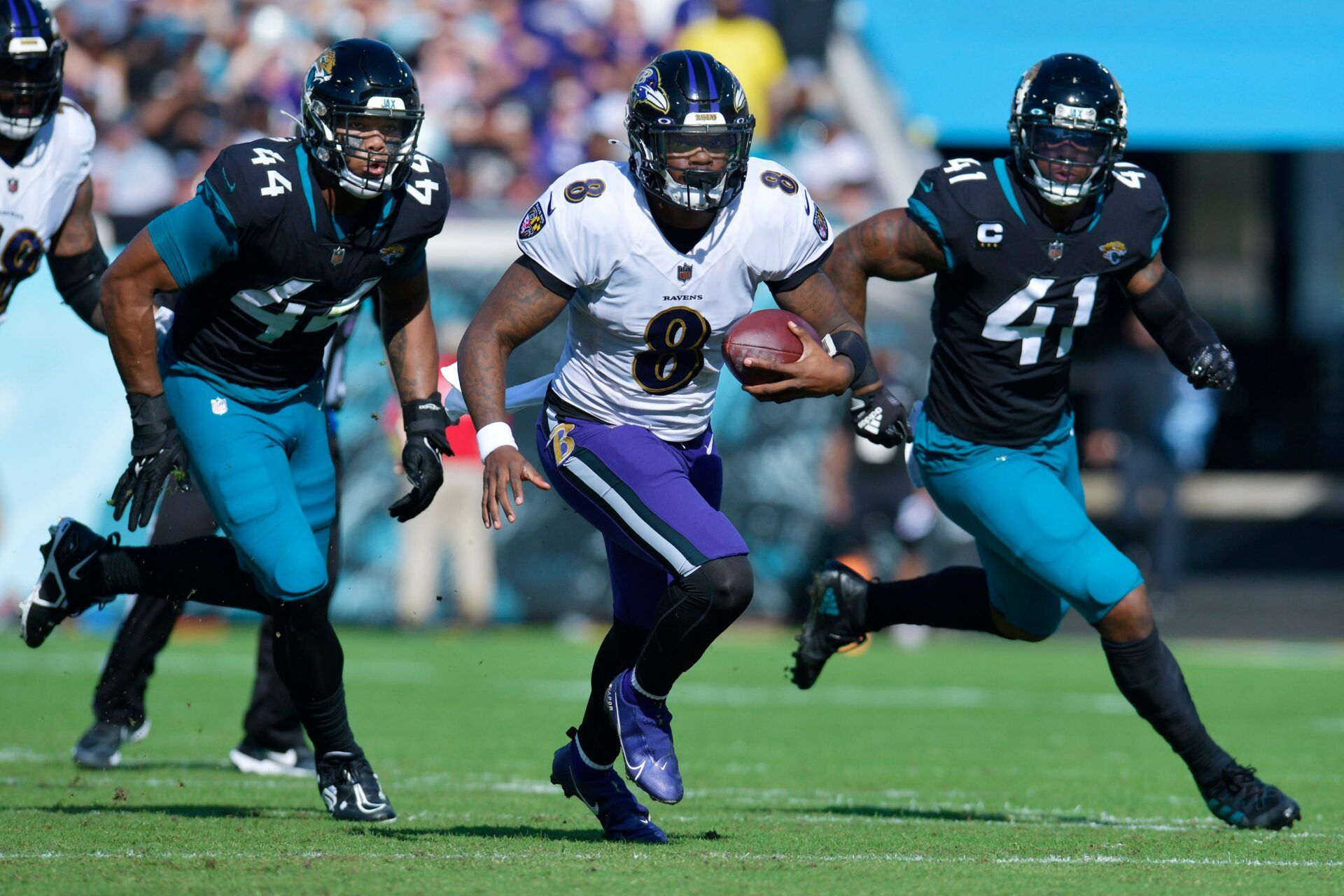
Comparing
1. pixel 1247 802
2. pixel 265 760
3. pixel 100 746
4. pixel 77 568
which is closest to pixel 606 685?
pixel 77 568

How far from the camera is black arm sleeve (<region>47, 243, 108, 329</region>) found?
572 centimetres

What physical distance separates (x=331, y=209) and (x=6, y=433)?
26.6ft

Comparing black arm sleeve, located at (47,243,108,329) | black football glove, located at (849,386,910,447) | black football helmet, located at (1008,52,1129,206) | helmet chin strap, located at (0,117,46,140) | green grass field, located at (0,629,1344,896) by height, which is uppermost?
helmet chin strap, located at (0,117,46,140)

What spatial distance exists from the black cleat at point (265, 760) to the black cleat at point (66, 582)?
3.62 ft

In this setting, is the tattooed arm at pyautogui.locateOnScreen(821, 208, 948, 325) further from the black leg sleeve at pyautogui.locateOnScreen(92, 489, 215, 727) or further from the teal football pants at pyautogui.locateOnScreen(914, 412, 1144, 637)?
the black leg sleeve at pyautogui.locateOnScreen(92, 489, 215, 727)

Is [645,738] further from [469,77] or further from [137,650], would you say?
[469,77]

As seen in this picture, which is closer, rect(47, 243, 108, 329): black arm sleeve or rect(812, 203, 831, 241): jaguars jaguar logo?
rect(812, 203, 831, 241): jaguars jaguar logo

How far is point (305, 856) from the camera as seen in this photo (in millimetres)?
4035

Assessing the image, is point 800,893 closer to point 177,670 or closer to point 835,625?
point 835,625

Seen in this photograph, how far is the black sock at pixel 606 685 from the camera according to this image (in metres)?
4.67

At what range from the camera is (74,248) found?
5707 millimetres

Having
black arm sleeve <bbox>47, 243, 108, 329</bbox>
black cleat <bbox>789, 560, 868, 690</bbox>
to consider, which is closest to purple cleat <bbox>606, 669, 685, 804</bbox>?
black cleat <bbox>789, 560, 868, 690</bbox>

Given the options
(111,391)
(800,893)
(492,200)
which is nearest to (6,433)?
(111,391)

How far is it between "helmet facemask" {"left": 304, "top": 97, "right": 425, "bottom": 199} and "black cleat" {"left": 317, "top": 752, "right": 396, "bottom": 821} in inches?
62.9
